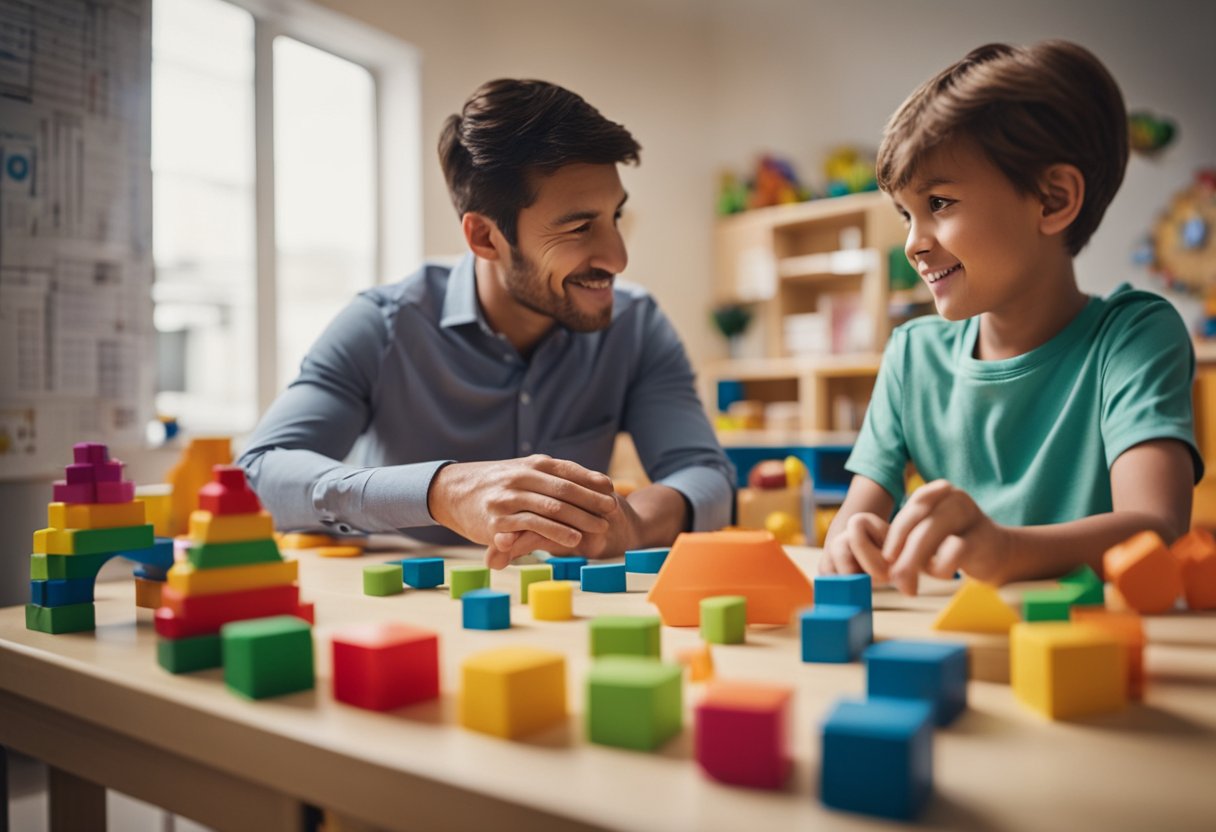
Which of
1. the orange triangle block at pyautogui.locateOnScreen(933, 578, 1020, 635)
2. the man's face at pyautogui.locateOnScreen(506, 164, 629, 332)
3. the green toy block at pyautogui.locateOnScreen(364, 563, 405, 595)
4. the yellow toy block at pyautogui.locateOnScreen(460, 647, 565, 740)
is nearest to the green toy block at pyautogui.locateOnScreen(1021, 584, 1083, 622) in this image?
the orange triangle block at pyautogui.locateOnScreen(933, 578, 1020, 635)

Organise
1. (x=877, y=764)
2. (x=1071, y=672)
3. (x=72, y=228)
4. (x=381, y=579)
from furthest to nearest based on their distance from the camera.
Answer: (x=72, y=228), (x=381, y=579), (x=1071, y=672), (x=877, y=764)

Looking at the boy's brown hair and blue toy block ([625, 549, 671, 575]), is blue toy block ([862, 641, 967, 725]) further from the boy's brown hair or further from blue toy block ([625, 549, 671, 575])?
the boy's brown hair

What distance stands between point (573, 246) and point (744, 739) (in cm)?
98

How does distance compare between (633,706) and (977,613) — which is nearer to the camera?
(633,706)

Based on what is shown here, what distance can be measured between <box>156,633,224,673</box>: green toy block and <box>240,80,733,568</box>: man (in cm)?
47

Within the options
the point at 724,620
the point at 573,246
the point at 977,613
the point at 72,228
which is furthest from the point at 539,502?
the point at 72,228

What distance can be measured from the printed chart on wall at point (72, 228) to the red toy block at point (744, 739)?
2.07 meters

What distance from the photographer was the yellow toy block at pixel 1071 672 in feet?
1.42

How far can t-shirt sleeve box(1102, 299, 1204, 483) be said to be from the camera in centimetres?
85

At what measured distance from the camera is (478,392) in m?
1.37

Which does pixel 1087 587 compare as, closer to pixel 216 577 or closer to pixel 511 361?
pixel 216 577

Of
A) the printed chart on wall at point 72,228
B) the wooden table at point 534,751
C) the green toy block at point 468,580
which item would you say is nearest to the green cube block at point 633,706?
the wooden table at point 534,751

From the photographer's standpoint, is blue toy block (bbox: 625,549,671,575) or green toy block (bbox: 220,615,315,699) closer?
green toy block (bbox: 220,615,315,699)

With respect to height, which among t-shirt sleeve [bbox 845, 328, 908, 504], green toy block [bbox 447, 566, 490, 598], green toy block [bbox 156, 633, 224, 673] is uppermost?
t-shirt sleeve [bbox 845, 328, 908, 504]
